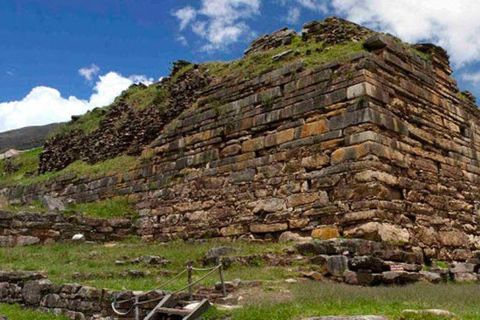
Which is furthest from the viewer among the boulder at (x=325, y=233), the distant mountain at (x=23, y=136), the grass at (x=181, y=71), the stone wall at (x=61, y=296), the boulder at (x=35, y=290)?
the distant mountain at (x=23, y=136)

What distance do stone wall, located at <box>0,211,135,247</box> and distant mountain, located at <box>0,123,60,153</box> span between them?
134ft

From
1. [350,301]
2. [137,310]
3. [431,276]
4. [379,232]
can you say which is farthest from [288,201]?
[137,310]

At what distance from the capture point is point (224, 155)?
13500 mm

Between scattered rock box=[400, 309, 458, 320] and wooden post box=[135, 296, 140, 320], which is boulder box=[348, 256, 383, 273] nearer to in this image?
scattered rock box=[400, 309, 458, 320]

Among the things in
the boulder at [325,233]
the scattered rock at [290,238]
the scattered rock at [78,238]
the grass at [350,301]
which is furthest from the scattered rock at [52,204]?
the grass at [350,301]

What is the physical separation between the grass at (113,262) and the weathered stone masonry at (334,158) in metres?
1.12

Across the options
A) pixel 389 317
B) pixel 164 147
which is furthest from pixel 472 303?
pixel 164 147

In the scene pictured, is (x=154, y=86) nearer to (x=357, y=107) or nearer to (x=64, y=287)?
(x=357, y=107)

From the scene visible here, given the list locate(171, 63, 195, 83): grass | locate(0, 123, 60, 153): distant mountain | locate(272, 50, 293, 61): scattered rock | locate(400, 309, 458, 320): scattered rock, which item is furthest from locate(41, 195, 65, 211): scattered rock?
locate(0, 123, 60, 153): distant mountain

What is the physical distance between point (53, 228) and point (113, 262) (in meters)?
3.90

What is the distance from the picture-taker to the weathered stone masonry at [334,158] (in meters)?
10.6

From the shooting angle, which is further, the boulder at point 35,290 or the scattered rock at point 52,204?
the scattered rock at point 52,204

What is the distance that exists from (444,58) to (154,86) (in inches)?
419

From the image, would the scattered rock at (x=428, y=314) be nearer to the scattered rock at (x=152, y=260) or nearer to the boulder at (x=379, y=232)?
the boulder at (x=379, y=232)
